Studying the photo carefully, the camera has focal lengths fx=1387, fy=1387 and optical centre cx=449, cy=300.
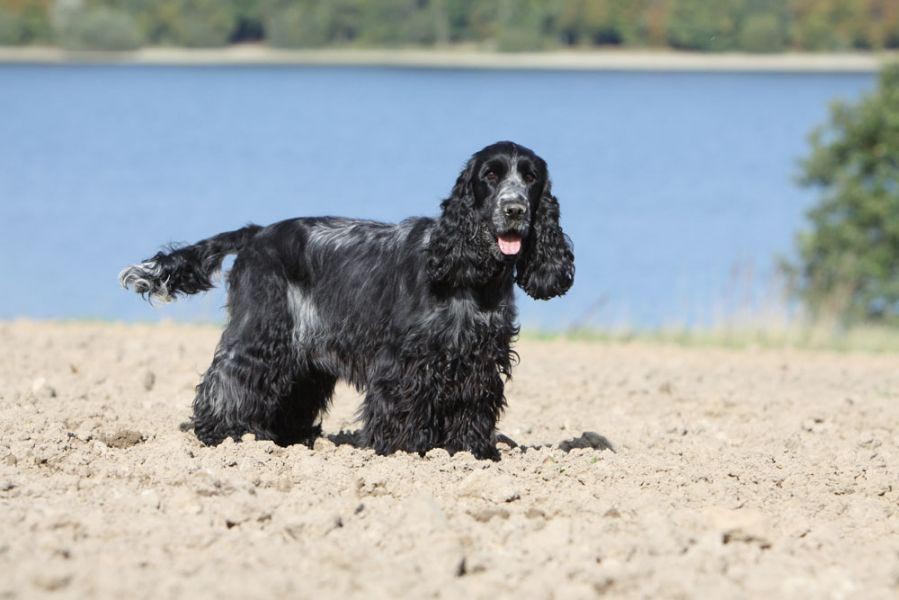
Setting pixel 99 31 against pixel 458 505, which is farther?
pixel 99 31

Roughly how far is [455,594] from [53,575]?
54.9 inches

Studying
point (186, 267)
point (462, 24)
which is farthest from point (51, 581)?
point (462, 24)

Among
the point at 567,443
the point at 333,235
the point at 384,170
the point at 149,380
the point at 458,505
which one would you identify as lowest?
the point at 384,170

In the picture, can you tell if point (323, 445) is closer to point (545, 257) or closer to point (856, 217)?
point (545, 257)

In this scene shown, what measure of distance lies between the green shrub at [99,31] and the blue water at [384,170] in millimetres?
2972

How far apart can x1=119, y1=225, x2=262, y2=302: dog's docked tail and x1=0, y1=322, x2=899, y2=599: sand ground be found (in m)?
0.85

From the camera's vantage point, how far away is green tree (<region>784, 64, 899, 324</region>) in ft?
65.7

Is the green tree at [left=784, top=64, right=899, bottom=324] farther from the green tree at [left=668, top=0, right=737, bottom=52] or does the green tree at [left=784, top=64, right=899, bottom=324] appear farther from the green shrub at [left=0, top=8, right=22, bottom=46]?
the green shrub at [left=0, top=8, right=22, bottom=46]

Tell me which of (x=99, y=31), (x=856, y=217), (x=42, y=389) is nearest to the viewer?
(x=42, y=389)

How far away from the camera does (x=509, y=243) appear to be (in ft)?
23.9

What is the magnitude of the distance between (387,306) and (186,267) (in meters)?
1.42

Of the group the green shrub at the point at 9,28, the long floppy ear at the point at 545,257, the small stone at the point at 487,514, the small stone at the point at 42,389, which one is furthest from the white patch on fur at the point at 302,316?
the green shrub at the point at 9,28

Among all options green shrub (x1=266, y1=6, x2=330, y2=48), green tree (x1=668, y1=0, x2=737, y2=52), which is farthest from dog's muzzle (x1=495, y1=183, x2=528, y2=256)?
green shrub (x1=266, y1=6, x2=330, y2=48)

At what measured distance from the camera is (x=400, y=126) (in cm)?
4666
